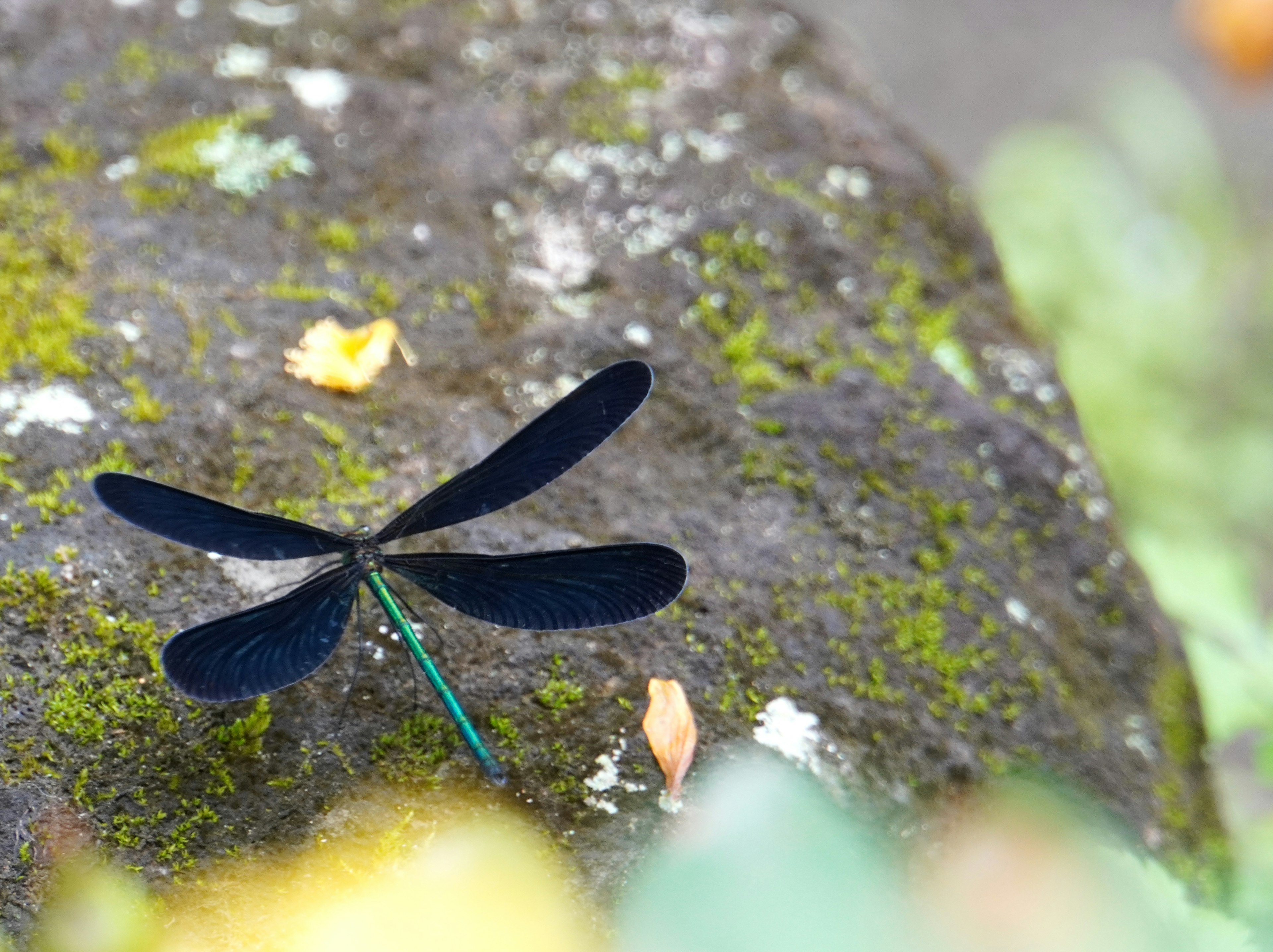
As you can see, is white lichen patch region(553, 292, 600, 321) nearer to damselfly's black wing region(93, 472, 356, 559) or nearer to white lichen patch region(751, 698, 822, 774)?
damselfly's black wing region(93, 472, 356, 559)

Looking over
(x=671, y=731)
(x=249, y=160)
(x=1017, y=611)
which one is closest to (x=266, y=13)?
(x=249, y=160)

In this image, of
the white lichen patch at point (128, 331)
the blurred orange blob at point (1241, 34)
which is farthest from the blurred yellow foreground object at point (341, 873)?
the blurred orange blob at point (1241, 34)

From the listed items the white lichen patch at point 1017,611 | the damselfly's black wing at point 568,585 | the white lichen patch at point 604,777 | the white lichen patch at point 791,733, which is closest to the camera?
the damselfly's black wing at point 568,585

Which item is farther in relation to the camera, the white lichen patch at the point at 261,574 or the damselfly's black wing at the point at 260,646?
the white lichen patch at the point at 261,574

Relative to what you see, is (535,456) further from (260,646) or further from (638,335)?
(638,335)

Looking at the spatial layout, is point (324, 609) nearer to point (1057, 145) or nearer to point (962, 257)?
point (962, 257)

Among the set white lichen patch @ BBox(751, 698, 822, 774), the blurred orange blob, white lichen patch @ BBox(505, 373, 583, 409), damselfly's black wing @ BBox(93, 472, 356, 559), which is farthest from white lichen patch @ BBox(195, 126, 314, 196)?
the blurred orange blob

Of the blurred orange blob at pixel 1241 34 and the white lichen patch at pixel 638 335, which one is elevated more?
the blurred orange blob at pixel 1241 34

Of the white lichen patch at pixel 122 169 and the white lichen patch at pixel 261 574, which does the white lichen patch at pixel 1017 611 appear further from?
the white lichen patch at pixel 122 169
